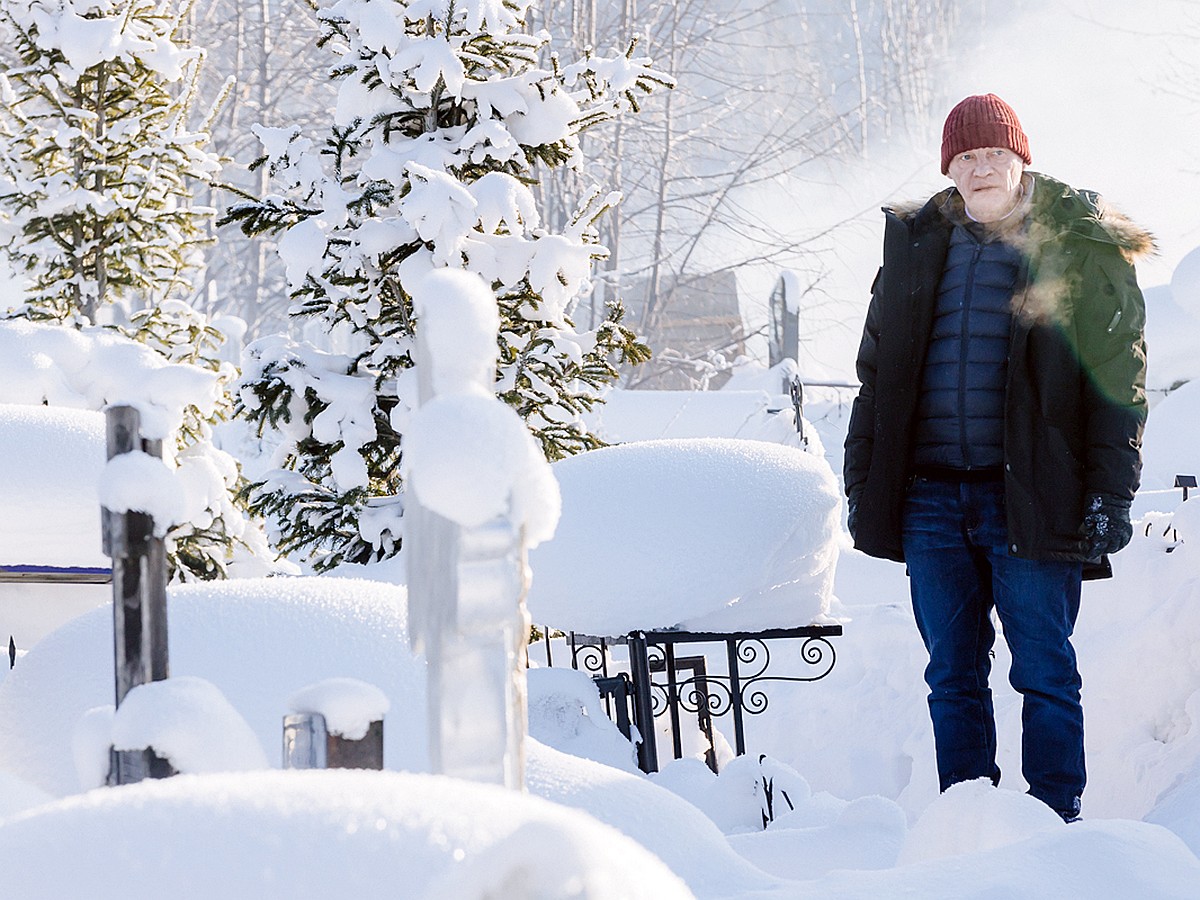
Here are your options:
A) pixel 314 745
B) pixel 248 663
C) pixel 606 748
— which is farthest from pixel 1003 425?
pixel 314 745

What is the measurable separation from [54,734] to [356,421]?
354cm

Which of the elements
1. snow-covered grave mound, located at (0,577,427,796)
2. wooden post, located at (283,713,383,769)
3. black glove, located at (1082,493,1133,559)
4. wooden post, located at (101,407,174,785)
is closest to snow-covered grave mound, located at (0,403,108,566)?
snow-covered grave mound, located at (0,577,427,796)

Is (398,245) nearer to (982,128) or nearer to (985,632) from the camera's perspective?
(982,128)

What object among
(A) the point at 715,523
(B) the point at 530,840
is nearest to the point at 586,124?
(A) the point at 715,523

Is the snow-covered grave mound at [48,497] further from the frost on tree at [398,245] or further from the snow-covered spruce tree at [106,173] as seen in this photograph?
the snow-covered spruce tree at [106,173]

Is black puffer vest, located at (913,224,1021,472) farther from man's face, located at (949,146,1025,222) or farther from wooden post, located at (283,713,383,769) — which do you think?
wooden post, located at (283,713,383,769)

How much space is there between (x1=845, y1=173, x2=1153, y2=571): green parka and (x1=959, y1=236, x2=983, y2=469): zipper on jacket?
0.27ft

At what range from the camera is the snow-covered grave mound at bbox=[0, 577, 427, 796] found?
2.33m

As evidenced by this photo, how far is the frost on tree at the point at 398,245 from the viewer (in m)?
5.51

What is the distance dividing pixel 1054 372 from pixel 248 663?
215 centimetres

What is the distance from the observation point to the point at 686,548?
4547 mm

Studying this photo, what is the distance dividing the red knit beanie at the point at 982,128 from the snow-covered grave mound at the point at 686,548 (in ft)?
4.64

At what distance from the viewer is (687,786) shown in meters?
4.29

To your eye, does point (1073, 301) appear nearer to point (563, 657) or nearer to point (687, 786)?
point (687, 786)
